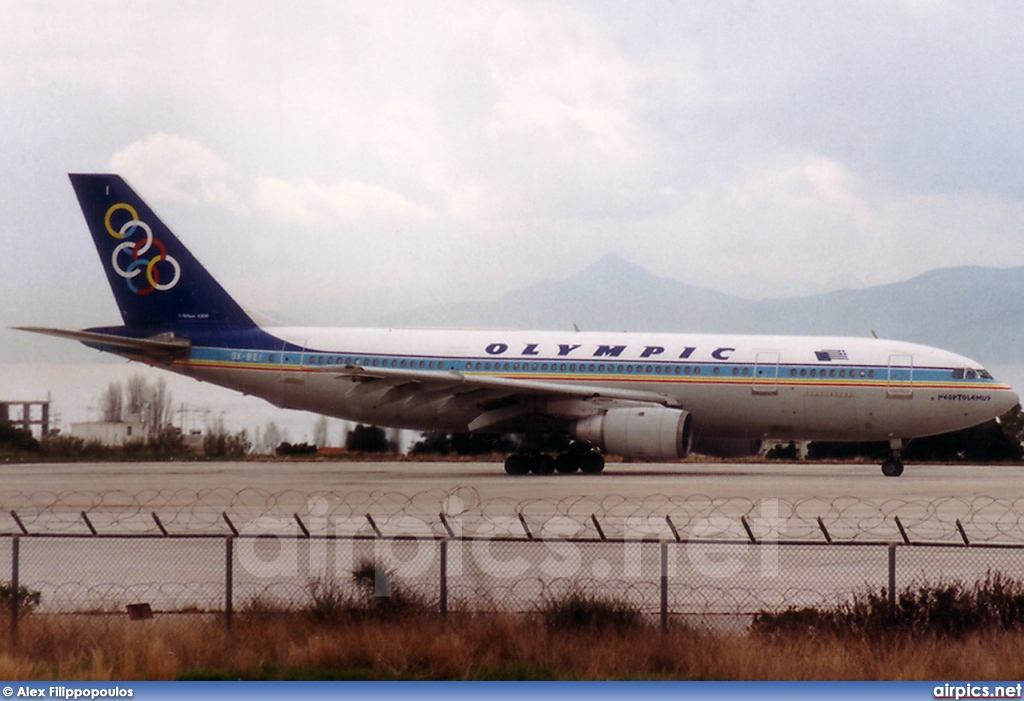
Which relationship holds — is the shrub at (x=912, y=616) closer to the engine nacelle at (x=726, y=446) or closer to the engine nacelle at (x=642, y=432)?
the engine nacelle at (x=642, y=432)

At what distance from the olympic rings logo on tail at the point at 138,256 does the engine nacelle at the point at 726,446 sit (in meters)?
15.1

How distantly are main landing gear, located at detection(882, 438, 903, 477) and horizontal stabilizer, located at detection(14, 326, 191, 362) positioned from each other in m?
18.7

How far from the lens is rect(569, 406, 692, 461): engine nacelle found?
2761 cm

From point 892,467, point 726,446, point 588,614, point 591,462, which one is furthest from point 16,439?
point 588,614

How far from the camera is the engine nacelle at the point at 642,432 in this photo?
90.6ft

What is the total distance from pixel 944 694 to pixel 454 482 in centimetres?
1899

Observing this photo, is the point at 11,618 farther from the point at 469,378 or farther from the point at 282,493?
the point at 469,378

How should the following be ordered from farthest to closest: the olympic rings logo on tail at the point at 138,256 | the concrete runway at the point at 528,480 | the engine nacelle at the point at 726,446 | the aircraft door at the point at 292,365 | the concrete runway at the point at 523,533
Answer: the olympic rings logo on tail at the point at 138,256, the aircraft door at the point at 292,365, the engine nacelle at the point at 726,446, the concrete runway at the point at 528,480, the concrete runway at the point at 523,533

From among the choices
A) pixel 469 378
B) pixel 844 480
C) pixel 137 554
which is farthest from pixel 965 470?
pixel 137 554

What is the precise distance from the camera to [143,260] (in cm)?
3425

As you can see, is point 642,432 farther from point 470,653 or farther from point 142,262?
point 470,653

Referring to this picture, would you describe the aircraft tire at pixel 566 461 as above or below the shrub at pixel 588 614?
above

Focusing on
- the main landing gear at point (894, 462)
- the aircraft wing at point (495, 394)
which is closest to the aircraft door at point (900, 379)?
the main landing gear at point (894, 462)

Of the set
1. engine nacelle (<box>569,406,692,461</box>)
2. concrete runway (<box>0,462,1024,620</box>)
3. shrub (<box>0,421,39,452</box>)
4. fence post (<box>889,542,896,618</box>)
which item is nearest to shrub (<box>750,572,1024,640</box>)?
fence post (<box>889,542,896,618</box>)
